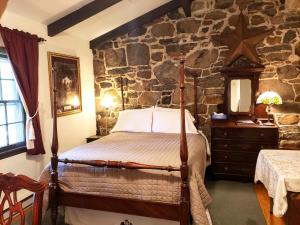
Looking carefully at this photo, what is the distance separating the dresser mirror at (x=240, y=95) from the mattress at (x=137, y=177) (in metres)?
1.51

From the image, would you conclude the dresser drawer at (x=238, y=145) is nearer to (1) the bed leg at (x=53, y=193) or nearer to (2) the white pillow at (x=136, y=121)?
(2) the white pillow at (x=136, y=121)

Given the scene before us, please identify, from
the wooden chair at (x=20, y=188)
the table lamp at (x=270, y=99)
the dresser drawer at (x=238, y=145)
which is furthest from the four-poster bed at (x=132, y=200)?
the table lamp at (x=270, y=99)

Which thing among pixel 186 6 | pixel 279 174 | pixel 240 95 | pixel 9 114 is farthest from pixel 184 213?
pixel 186 6

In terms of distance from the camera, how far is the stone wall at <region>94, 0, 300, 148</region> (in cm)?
393

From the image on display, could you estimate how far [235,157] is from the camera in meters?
3.71

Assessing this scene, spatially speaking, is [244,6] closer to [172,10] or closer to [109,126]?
[172,10]

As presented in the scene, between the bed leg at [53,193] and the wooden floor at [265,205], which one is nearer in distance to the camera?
the bed leg at [53,193]

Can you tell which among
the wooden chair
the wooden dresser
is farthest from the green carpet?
the wooden chair

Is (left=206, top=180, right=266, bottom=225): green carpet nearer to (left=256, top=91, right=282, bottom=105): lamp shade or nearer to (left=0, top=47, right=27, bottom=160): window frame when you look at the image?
(left=256, top=91, right=282, bottom=105): lamp shade

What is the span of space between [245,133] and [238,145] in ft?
0.64

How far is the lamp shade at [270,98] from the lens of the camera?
12.2ft

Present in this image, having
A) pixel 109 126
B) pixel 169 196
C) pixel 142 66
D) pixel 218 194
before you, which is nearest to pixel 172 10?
pixel 142 66

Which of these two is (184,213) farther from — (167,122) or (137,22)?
(137,22)

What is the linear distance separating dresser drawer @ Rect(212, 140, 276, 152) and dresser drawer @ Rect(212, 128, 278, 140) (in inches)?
2.8
